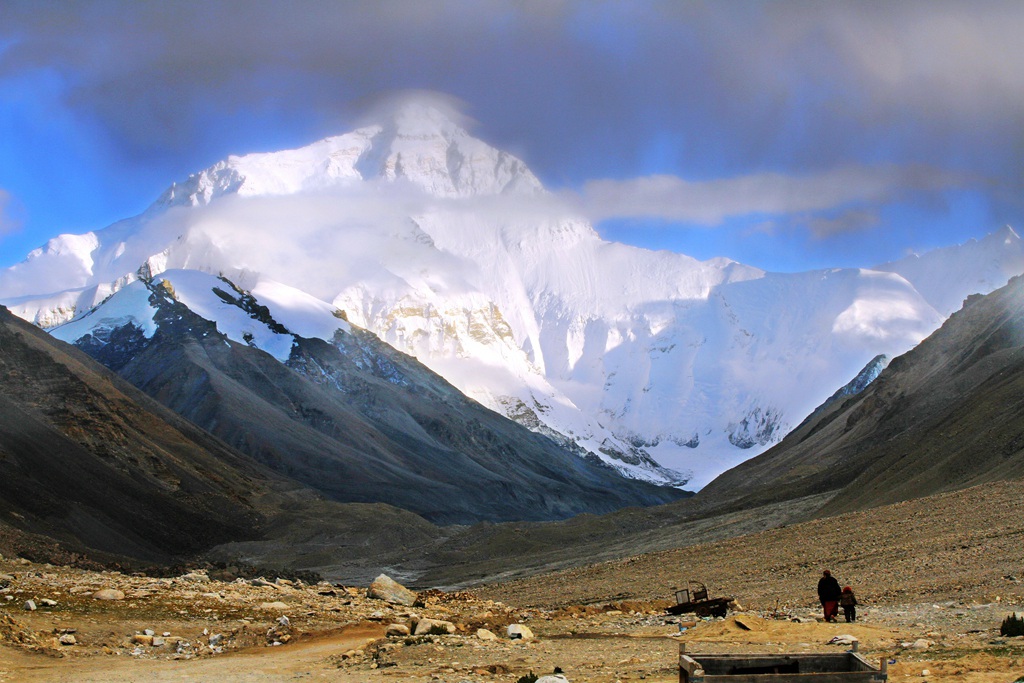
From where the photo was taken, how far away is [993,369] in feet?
330

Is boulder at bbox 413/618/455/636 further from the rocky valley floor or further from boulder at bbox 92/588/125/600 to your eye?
boulder at bbox 92/588/125/600

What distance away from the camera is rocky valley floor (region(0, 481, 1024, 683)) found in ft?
74.8

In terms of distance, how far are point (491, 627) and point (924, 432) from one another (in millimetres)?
65740

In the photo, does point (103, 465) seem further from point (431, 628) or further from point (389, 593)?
point (431, 628)

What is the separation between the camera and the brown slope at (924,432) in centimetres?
6969

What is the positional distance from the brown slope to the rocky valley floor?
20643 mm

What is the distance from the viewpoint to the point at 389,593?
129ft

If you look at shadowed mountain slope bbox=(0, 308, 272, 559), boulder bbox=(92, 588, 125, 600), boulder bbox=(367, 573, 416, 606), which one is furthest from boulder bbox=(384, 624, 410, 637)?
shadowed mountain slope bbox=(0, 308, 272, 559)

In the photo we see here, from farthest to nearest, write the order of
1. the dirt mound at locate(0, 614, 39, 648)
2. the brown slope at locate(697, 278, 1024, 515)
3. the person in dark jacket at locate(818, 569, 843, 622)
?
the brown slope at locate(697, 278, 1024, 515)
the person in dark jacket at locate(818, 569, 843, 622)
the dirt mound at locate(0, 614, 39, 648)

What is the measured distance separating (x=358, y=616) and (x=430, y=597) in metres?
6.47

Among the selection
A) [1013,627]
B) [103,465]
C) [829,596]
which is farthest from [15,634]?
[103,465]

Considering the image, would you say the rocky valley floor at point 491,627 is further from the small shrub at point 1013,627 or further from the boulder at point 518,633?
the small shrub at point 1013,627

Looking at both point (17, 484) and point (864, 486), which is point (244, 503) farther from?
point (864, 486)

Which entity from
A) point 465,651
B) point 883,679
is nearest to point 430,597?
point 465,651
